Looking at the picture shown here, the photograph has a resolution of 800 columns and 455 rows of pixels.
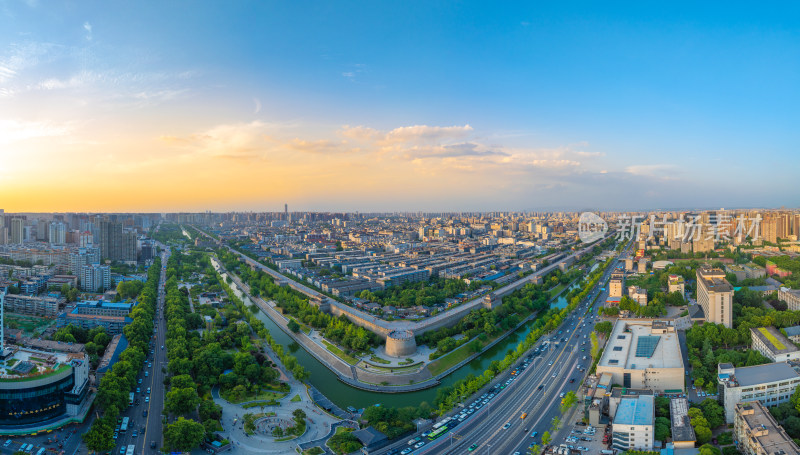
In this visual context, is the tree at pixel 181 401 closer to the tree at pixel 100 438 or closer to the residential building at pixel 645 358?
the tree at pixel 100 438

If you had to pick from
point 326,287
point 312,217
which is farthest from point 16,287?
Answer: point 312,217

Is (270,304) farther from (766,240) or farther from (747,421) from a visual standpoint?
(766,240)

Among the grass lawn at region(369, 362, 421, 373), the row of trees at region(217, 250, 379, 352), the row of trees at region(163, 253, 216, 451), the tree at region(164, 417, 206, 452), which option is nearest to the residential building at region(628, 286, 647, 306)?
the grass lawn at region(369, 362, 421, 373)

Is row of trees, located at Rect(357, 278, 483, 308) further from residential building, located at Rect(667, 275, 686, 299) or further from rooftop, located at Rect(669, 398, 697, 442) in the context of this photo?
rooftop, located at Rect(669, 398, 697, 442)

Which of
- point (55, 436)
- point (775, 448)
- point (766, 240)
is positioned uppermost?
point (766, 240)

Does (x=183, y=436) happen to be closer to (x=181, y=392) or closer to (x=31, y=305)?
(x=181, y=392)

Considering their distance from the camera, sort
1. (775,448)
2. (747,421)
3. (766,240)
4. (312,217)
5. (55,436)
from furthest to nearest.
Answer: (312,217)
(766,240)
(55,436)
(747,421)
(775,448)
